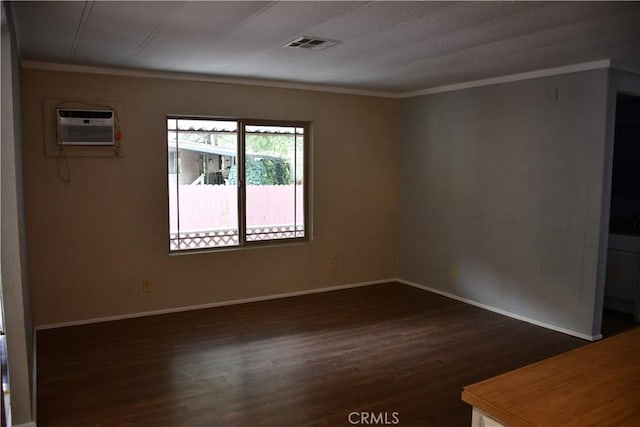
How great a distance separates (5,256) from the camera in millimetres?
2504

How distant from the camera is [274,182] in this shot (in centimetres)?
552

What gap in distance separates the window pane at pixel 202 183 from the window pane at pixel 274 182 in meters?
0.19

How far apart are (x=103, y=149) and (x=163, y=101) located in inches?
29.3

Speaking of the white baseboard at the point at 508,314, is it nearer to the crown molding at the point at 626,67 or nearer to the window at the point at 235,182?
the window at the point at 235,182

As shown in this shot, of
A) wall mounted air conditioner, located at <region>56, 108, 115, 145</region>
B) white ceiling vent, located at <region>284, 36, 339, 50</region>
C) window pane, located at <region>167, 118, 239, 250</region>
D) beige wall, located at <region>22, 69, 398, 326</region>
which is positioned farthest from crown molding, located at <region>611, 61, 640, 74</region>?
wall mounted air conditioner, located at <region>56, 108, 115, 145</region>

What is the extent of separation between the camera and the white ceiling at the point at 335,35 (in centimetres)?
270

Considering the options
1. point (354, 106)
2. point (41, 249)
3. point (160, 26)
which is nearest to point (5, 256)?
point (160, 26)

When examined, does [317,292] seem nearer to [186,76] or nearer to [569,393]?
[186,76]

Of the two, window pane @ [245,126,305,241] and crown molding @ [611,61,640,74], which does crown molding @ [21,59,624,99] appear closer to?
crown molding @ [611,61,640,74]

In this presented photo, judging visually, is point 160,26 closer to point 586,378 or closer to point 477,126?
point 586,378

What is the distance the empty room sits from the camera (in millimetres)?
2939

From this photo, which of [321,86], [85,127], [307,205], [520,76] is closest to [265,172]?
[307,205]
